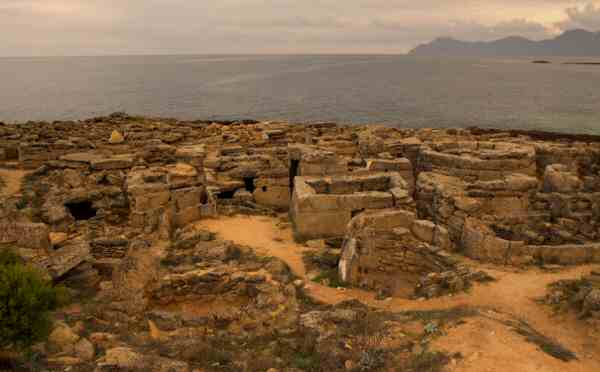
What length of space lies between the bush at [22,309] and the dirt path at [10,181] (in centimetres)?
1235

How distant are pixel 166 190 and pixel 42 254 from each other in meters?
4.86

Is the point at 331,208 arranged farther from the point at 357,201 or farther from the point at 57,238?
the point at 57,238

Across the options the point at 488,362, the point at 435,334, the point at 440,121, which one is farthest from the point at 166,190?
the point at 440,121

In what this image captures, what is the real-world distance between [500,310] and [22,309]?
8576 mm

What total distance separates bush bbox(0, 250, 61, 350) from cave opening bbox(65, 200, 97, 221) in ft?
30.9

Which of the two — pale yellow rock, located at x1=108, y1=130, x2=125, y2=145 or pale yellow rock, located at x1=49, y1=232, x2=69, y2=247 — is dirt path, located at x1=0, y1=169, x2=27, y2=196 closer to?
pale yellow rock, located at x1=108, y1=130, x2=125, y2=145

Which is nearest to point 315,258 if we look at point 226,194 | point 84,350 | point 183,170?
point 226,194

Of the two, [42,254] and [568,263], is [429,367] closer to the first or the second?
[568,263]

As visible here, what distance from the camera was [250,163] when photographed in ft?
59.5

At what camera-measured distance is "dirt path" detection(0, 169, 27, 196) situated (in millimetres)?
17600

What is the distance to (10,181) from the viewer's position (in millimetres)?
19500

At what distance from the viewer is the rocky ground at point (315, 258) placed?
298 inches

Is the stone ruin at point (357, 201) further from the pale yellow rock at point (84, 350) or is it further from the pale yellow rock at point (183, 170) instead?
the pale yellow rock at point (84, 350)

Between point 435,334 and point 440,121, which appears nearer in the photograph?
point 435,334
